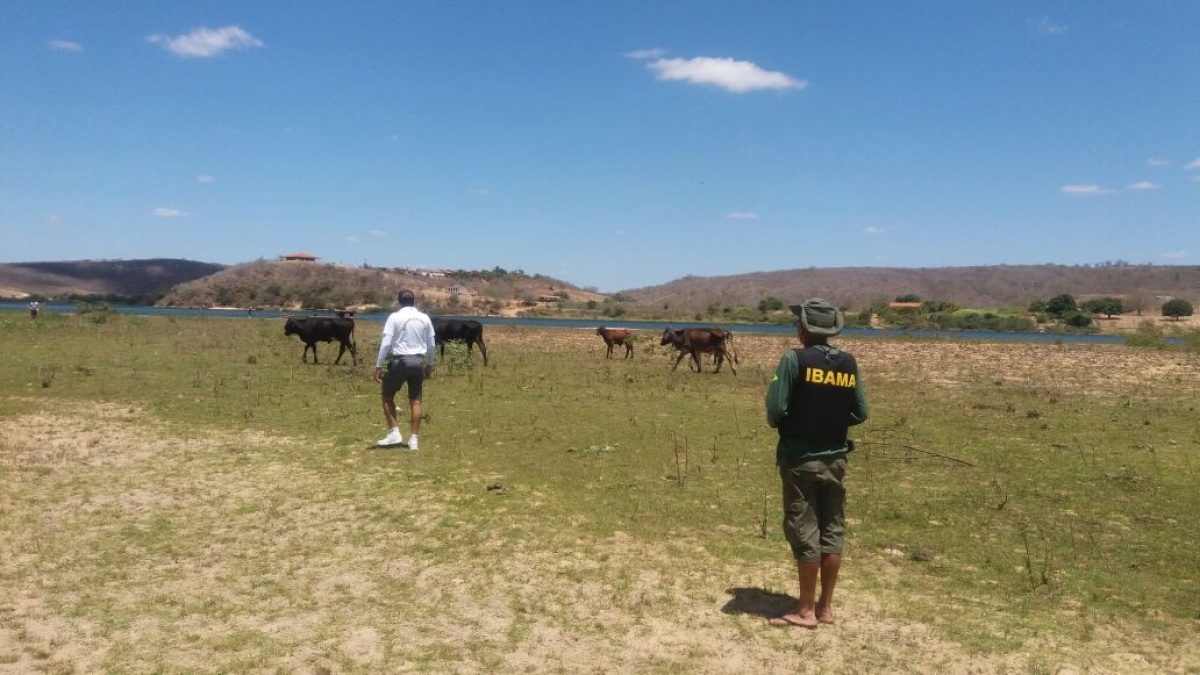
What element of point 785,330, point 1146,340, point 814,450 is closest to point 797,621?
point 814,450

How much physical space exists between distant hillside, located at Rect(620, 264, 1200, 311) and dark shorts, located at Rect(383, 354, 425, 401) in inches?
5421

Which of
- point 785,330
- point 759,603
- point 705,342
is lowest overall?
point 759,603

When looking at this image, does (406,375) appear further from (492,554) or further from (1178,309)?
(1178,309)

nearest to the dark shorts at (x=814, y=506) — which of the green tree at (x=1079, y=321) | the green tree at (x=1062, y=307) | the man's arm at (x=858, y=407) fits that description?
the man's arm at (x=858, y=407)

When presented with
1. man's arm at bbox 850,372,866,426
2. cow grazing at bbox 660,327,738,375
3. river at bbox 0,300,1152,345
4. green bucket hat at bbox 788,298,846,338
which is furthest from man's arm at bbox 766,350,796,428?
river at bbox 0,300,1152,345

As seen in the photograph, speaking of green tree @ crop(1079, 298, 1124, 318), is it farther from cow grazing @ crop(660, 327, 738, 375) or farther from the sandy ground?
the sandy ground

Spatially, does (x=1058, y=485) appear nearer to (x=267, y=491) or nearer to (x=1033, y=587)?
(x=1033, y=587)

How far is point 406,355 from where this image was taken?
10281mm

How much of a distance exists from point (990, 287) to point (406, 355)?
189919 mm

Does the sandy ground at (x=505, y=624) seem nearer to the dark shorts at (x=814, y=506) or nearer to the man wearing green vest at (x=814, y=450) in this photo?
the man wearing green vest at (x=814, y=450)

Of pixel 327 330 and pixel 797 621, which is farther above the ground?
pixel 327 330

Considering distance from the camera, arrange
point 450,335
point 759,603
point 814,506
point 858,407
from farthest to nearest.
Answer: point 450,335 < point 759,603 < point 858,407 < point 814,506

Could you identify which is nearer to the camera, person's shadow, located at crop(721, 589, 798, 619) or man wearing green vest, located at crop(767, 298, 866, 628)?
man wearing green vest, located at crop(767, 298, 866, 628)

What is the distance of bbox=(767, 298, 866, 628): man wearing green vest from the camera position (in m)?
5.07
